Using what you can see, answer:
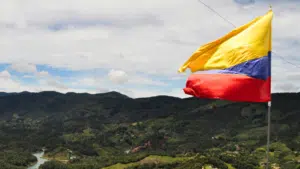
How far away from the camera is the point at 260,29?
26875 millimetres

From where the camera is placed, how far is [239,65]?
2742cm

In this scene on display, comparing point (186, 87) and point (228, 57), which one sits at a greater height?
point (228, 57)

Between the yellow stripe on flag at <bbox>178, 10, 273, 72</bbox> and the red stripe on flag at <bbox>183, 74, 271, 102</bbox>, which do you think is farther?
the yellow stripe on flag at <bbox>178, 10, 273, 72</bbox>

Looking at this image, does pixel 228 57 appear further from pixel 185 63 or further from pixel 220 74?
pixel 185 63

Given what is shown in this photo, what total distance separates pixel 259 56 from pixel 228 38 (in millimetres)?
2886

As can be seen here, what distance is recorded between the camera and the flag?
2658cm

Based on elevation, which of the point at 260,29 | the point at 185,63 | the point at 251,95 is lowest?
the point at 251,95

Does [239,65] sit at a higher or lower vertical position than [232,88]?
higher

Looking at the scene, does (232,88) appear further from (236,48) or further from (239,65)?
(236,48)

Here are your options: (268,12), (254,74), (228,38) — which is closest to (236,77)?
(254,74)

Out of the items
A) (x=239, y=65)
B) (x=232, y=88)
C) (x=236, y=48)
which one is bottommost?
(x=232, y=88)

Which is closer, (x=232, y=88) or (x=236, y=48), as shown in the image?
(x=232, y=88)

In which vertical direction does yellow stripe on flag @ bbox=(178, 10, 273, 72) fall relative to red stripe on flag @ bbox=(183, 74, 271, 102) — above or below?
above

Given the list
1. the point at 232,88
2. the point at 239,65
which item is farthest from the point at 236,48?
the point at 232,88
